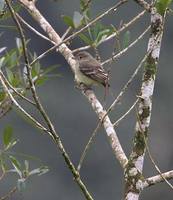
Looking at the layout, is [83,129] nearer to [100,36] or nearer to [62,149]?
[100,36]

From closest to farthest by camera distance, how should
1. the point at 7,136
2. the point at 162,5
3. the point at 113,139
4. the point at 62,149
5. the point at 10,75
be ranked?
the point at 62,149 < the point at 162,5 < the point at 113,139 < the point at 7,136 < the point at 10,75

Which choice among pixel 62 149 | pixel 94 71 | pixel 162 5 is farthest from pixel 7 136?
pixel 94 71

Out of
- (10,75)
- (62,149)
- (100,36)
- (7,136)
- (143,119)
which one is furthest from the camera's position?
(100,36)

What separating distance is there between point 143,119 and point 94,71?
437cm

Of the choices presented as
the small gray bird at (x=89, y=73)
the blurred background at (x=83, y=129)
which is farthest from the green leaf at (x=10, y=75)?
the blurred background at (x=83, y=129)

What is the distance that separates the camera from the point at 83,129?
76.4 ft

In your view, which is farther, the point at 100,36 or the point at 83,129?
the point at 83,129

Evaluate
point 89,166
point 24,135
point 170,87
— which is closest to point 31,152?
point 24,135

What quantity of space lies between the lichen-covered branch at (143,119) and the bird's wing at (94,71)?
403cm

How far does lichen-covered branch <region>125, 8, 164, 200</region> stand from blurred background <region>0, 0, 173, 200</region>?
1597cm

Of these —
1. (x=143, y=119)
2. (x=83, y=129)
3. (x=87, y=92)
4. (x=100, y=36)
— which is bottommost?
(x=83, y=129)

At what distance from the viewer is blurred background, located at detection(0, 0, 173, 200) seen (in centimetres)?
2175

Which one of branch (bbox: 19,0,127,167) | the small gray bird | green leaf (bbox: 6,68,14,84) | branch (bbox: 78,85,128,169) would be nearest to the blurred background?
the small gray bird

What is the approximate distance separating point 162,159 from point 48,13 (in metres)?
4.91
